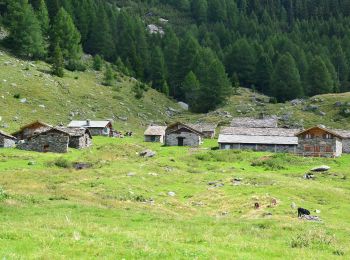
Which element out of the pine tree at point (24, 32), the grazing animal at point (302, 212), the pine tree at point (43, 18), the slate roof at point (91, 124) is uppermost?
the pine tree at point (43, 18)

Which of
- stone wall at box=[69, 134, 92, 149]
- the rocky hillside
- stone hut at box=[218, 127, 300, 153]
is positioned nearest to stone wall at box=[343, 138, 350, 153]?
stone hut at box=[218, 127, 300, 153]

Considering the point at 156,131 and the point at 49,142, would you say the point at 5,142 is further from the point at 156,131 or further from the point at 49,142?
the point at 156,131

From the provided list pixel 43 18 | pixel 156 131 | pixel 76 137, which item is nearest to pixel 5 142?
pixel 76 137

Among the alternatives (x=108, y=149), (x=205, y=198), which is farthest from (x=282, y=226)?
(x=108, y=149)

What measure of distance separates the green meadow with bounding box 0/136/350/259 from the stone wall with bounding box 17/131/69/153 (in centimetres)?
348

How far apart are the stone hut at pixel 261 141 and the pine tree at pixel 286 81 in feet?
167

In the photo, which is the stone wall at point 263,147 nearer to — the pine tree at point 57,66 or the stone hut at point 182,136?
the stone hut at point 182,136

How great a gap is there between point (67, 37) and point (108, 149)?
209 ft

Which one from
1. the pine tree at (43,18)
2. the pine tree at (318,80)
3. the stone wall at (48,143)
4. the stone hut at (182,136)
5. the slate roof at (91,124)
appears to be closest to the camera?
the stone wall at (48,143)

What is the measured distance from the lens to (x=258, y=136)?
8844cm

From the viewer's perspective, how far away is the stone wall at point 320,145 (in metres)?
83.2

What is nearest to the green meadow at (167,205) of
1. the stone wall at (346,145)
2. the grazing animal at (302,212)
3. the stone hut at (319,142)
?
the grazing animal at (302,212)

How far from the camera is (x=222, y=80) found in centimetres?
13012

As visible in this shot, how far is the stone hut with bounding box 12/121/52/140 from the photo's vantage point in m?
81.3
